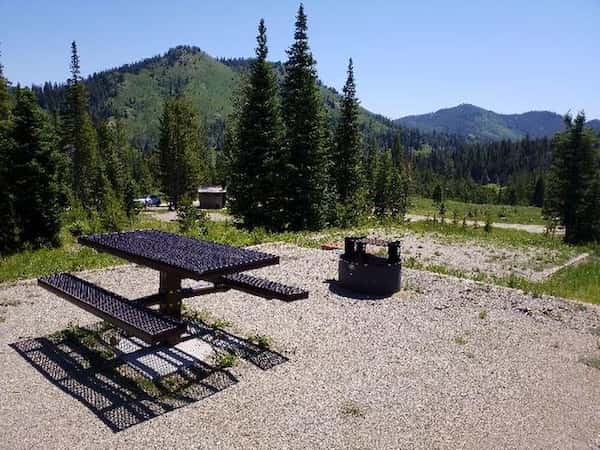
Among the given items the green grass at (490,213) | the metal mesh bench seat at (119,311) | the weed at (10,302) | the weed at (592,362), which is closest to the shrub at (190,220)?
the weed at (10,302)

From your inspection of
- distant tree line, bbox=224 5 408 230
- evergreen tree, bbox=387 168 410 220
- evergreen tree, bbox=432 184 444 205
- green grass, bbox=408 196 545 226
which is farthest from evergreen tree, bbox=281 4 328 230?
evergreen tree, bbox=432 184 444 205

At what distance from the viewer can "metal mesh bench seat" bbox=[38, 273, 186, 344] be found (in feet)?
16.6

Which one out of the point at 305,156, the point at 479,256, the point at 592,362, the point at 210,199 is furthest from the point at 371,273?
the point at 210,199

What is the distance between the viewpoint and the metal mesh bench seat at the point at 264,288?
6355mm

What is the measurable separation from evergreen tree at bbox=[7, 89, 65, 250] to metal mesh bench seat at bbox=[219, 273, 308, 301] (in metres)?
15.8

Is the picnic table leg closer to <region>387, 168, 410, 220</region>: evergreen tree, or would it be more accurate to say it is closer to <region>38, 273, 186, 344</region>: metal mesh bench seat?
<region>38, 273, 186, 344</region>: metal mesh bench seat

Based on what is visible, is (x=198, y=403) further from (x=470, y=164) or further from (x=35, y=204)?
(x=470, y=164)

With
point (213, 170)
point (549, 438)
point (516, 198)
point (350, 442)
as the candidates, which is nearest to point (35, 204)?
point (350, 442)

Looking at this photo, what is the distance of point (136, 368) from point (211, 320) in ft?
6.59

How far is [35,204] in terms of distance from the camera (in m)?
19.3

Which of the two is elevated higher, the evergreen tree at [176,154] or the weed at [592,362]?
the evergreen tree at [176,154]

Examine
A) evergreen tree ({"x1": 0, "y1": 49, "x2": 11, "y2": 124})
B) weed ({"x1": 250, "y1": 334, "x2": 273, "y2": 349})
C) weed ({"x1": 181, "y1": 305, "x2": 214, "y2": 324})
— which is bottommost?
weed ({"x1": 250, "y1": 334, "x2": 273, "y2": 349})

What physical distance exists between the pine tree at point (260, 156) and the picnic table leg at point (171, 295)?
16.2 m

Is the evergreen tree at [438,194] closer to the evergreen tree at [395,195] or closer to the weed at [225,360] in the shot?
the evergreen tree at [395,195]
